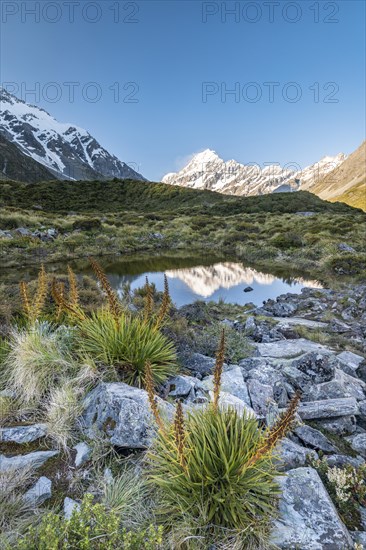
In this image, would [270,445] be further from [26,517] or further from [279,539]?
[26,517]

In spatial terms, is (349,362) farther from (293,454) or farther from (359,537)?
(359,537)

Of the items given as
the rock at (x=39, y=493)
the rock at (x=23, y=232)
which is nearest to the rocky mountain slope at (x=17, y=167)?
the rock at (x=23, y=232)

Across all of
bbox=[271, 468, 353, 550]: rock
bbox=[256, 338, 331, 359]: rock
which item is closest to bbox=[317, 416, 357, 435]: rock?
bbox=[271, 468, 353, 550]: rock

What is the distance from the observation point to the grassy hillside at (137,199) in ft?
199

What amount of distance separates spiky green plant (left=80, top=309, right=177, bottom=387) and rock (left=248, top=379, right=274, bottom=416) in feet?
3.75

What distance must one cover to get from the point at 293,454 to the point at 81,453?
7.27 feet

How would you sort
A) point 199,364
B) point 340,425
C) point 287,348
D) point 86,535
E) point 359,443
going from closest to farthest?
point 86,535 → point 359,443 → point 340,425 → point 199,364 → point 287,348

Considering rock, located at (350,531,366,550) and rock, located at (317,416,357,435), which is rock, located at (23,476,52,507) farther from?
rock, located at (317,416,357,435)

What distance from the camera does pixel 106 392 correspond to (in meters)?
3.76

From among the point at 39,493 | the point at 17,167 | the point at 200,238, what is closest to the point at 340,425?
the point at 39,493

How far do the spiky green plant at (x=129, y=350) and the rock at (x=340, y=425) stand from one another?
217 cm

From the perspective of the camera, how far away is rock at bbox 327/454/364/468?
138 inches

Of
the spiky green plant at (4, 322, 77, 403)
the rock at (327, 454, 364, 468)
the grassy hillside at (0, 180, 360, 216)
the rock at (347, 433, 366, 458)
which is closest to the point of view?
the rock at (327, 454, 364, 468)

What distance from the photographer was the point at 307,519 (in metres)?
2.65
